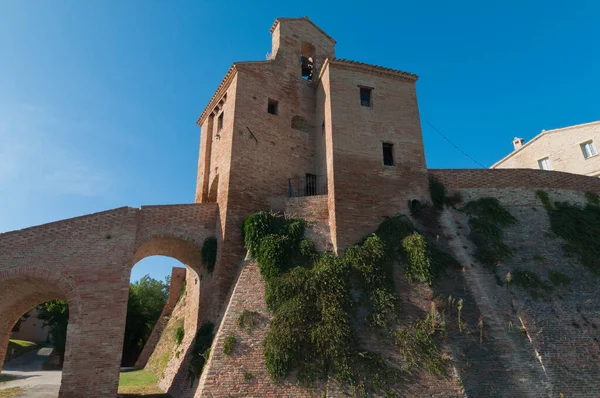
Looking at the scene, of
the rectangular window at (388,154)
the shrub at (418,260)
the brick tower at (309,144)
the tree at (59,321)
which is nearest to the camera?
the shrub at (418,260)

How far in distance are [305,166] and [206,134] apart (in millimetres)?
5588

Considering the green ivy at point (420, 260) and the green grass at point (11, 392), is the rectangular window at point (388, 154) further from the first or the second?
the green grass at point (11, 392)

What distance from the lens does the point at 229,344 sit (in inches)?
397

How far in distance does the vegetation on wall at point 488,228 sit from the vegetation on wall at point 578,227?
1782mm

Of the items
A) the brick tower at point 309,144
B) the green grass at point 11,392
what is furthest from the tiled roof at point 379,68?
the green grass at point 11,392

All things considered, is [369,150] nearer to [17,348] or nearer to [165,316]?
[165,316]

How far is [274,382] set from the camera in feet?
A: 31.1

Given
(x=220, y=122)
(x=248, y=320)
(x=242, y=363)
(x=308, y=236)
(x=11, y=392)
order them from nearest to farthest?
(x=242, y=363) < (x=248, y=320) < (x=308, y=236) < (x=11, y=392) < (x=220, y=122)

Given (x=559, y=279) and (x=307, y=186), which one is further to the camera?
(x=307, y=186)

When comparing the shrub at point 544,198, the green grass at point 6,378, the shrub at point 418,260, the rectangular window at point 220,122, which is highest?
the rectangular window at point 220,122

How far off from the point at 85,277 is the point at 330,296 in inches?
281

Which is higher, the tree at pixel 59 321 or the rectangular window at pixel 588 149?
the rectangular window at pixel 588 149

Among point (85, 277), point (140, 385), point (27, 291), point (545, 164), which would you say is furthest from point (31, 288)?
point (545, 164)

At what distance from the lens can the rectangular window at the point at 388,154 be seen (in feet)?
48.6
